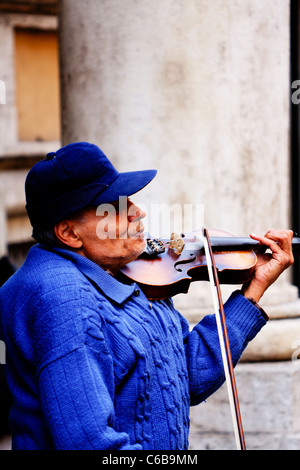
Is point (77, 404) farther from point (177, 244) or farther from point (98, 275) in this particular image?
point (177, 244)

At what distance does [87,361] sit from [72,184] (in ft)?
1.47

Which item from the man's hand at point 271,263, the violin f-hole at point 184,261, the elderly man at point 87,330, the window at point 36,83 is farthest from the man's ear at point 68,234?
the window at point 36,83

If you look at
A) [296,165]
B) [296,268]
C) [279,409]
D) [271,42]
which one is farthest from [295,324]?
[271,42]

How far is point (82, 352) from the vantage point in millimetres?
1568

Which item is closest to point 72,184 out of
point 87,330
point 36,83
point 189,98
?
point 87,330

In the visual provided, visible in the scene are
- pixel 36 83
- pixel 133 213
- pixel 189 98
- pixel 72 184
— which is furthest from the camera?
pixel 36 83

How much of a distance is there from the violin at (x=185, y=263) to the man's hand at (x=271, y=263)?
0.09 ft

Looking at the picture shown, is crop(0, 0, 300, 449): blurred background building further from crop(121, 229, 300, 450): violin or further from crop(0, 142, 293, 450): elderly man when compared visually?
crop(0, 142, 293, 450): elderly man

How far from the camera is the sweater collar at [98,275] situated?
1775mm

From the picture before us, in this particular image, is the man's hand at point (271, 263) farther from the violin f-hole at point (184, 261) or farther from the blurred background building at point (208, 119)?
the blurred background building at point (208, 119)

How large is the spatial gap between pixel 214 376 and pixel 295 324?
1.43 m

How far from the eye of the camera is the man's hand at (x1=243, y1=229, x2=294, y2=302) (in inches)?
86.3

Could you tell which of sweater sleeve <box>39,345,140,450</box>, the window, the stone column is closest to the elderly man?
sweater sleeve <box>39,345,140,450</box>

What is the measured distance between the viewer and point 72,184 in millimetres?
1740
